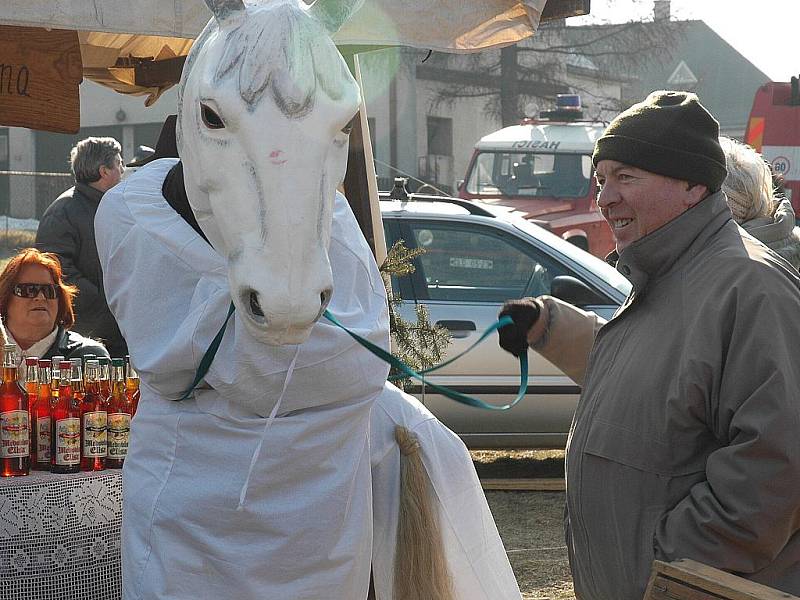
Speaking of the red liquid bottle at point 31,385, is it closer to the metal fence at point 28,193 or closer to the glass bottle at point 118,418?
the glass bottle at point 118,418

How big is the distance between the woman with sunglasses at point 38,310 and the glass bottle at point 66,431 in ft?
2.73

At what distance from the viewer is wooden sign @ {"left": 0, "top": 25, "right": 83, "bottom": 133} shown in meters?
3.79

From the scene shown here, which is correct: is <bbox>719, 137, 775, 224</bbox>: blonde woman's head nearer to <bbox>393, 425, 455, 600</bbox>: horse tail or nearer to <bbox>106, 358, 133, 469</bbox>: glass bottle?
<bbox>393, 425, 455, 600</bbox>: horse tail

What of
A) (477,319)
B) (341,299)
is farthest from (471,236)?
(341,299)

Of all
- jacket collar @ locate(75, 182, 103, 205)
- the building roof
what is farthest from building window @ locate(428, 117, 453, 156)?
jacket collar @ locate(75, 182, 103, 205)

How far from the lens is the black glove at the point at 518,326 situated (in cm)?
292

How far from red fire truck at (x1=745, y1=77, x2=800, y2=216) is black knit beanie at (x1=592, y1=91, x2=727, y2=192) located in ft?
38.8

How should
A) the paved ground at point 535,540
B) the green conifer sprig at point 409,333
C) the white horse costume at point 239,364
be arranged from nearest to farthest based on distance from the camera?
the white horse costume at point 239,364 → the green conifer sprig at point 409,333 → the paved ground at point 535,540

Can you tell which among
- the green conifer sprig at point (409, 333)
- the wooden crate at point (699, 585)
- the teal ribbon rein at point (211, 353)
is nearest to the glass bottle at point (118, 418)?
the green conifer sprig at point (409, 333)

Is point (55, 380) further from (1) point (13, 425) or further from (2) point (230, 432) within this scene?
(2) point (230, 432)

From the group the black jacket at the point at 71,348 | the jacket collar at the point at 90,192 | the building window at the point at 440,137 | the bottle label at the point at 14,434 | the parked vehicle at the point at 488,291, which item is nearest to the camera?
the bottle label at the point at 14,434

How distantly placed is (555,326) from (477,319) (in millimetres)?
4449

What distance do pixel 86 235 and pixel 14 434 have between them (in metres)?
3.20

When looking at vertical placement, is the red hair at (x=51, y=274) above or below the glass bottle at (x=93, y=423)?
above
